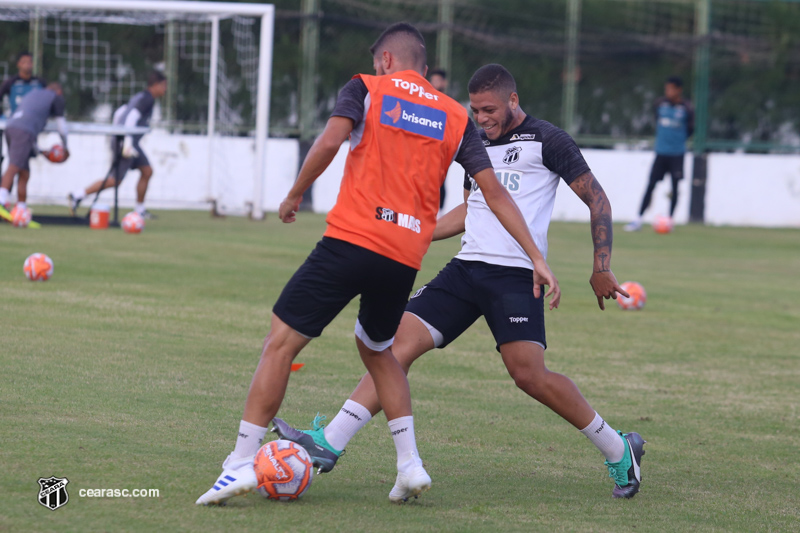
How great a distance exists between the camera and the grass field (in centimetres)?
412

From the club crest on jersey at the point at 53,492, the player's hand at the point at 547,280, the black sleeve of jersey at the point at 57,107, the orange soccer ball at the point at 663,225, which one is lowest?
the orange soccer ball at the point at 663,225

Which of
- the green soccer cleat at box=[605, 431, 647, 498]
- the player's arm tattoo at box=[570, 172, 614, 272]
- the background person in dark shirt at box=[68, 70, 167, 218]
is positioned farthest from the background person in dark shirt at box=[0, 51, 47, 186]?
the green soccer cleat at box=[605, 431, 647, 498]

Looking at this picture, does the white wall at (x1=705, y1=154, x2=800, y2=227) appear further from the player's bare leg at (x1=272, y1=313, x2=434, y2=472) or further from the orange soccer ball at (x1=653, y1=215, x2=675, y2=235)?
the player's bare leg at (x1=272, y1=313, x2=434, y2=472)

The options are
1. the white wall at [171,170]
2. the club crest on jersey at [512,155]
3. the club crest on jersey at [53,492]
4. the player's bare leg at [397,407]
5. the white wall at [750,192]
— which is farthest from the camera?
the white wall at [750,192]

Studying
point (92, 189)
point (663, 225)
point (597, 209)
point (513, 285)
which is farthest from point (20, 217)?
point (597, 209)

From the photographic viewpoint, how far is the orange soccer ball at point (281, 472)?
4.08 metres

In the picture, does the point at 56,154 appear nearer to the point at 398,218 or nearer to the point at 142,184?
the point at 142,184

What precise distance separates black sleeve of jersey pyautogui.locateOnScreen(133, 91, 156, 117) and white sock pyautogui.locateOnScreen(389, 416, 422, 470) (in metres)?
13.1

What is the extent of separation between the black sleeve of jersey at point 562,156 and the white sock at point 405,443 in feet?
4.68

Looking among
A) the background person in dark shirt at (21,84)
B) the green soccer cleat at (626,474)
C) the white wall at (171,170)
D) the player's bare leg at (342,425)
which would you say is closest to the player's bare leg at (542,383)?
the green soccer cleat at (626,474)

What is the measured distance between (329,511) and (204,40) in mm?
19705

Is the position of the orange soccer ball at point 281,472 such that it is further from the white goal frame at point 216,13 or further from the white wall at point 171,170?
the white wall at point 171,170

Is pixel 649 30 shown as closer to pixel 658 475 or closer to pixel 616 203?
pixel 616 203

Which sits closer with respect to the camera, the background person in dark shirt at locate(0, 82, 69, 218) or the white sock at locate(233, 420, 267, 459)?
the white sock at locate(233, 420, 267, 459)
